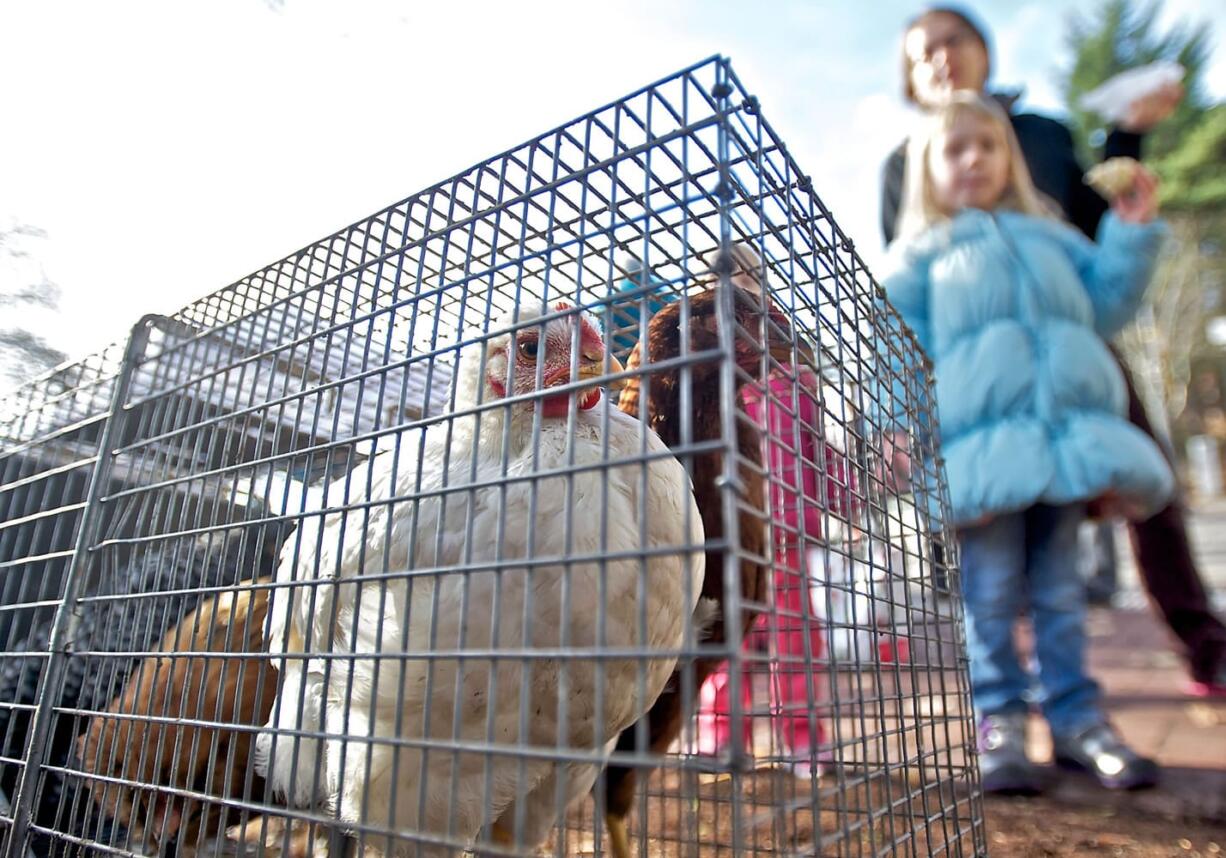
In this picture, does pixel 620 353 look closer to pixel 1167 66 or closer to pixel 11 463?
pixel 11 463

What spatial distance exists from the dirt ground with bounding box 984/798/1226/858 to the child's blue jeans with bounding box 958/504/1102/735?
0.35 meters

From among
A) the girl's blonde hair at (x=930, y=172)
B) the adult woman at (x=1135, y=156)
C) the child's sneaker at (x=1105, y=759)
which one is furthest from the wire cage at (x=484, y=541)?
the adult woman at (x=1135, y=156)

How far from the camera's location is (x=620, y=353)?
1.82 m

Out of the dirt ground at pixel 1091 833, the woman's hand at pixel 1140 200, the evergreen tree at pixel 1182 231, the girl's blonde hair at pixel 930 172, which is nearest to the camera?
the dirt ground at pixel 1091 833

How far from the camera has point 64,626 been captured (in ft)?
4.96

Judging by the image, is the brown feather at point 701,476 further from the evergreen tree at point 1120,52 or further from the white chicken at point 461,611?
the evergreen tree at point 1120,52

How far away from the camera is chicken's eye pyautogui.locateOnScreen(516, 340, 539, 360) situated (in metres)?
1.42

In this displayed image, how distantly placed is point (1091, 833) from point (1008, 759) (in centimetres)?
37

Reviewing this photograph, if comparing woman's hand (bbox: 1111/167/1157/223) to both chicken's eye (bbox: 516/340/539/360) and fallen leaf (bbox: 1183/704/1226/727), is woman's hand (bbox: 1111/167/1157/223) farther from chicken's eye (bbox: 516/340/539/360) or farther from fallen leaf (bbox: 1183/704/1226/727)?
chicken's eye (bbox: 516/340/539/360)

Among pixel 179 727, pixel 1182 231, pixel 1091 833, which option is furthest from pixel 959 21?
pixel 1182 231

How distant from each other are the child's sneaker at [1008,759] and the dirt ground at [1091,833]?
61mm

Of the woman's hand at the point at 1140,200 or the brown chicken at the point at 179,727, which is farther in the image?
the woman's hand at the point at 1140,200

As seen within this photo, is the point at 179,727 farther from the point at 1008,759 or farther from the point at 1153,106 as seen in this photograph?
the point at 1153,106

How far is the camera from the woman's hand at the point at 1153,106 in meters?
3.20
